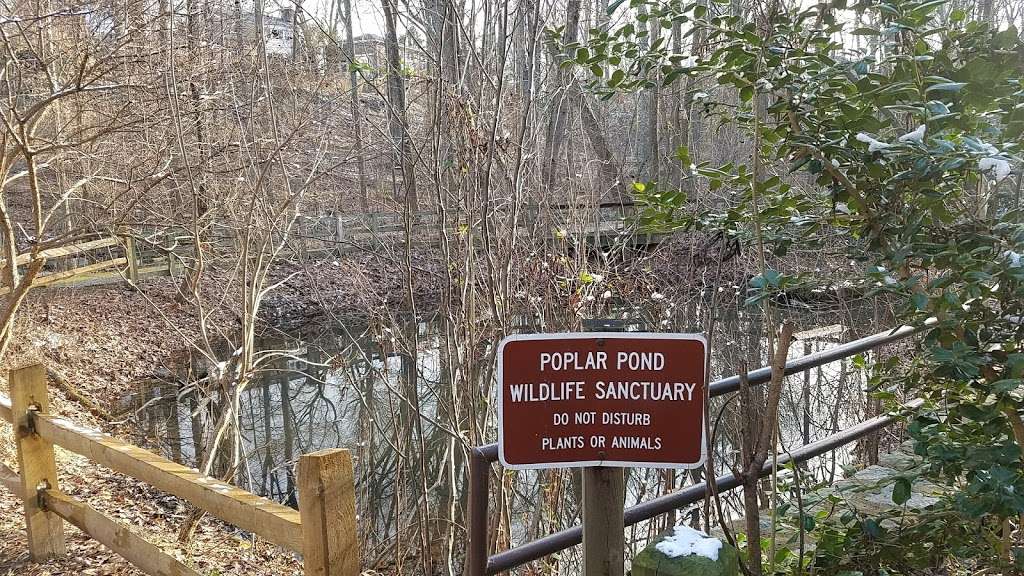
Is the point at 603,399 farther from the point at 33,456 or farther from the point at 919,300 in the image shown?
the point at 33,456

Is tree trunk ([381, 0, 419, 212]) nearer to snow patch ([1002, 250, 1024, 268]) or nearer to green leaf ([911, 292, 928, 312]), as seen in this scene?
green leaf ([911, 292, 928, 312])

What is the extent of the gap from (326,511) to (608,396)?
4.10 ft

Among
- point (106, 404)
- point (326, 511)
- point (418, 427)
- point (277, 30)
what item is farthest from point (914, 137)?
point (106, 404)

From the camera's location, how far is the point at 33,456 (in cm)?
432

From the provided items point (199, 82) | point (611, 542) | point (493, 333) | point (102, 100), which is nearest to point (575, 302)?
point (493, 333)

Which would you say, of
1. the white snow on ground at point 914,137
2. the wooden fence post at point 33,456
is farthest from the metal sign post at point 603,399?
the wooden fence post at point 33,456

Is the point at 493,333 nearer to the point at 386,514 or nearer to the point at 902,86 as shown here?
the point at 902,86

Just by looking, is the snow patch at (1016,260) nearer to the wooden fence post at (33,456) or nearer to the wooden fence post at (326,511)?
the wooden fence post at (326,511)

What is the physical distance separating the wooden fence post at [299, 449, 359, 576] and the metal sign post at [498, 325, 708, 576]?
0.98m

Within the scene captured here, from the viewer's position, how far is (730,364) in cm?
1002

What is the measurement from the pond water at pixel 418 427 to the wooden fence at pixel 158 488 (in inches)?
75.4

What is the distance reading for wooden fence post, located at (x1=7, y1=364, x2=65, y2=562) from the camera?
4.24 meters

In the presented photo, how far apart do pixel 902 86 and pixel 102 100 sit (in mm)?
10243

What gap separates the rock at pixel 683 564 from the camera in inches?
64.8
